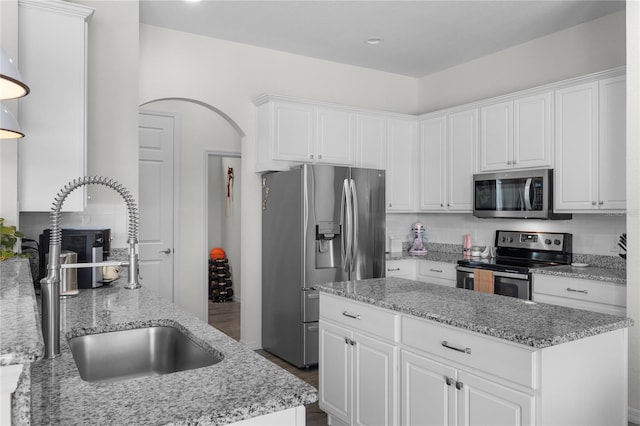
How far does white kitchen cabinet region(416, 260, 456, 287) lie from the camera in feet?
14.4

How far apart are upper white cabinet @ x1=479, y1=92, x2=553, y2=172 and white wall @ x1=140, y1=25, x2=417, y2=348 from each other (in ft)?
4.55

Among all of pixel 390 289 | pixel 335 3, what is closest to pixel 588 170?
pixel 390 289

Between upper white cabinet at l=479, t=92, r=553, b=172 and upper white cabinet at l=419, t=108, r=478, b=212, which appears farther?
upper white cabinet at l=419, t=108, r=478, b=212

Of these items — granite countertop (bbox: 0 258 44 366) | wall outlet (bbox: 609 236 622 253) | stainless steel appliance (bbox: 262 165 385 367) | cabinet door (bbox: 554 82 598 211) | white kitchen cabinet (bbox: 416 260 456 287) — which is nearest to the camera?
granite countertop (bbox: 0 258 44 366)

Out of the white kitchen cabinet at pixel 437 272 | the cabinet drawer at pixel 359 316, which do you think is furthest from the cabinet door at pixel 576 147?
the cabinet drawer at pixel 359 316

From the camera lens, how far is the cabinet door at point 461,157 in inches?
179

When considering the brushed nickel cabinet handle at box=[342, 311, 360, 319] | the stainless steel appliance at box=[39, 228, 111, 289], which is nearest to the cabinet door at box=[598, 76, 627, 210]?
the brushed nickel cabinet handle at box=[342, 311, 360, 319]

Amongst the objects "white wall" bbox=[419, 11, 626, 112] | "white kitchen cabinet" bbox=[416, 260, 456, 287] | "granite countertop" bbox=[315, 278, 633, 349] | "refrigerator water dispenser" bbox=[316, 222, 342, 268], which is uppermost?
"white wall" bbox=[419, 11, 626, 112]

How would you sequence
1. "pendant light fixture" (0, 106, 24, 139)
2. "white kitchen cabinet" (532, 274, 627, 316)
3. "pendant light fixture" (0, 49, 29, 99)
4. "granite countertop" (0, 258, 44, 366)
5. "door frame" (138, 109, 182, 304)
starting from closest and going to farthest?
1. "granite countertop" (0, 258, 44, 366)
2. "pendant light fixture" (0, 49, 29, 99)
3. "pendant light fixture" (0, 106, 24, 139)
4. "white kitchen cabinet" (532, 274, 627, 316)
5. "door frame" (138, 109, 182, 304)

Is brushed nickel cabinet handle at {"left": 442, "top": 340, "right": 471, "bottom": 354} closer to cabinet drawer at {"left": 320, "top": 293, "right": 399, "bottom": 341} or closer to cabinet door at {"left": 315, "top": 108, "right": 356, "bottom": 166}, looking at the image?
cabinet drawer at {"left": 320, "top": 293, "right": 399, "bottom": 341}

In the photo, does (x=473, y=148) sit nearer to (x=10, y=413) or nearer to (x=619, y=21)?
(x=619, y=21)

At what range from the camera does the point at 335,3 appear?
11.8ft

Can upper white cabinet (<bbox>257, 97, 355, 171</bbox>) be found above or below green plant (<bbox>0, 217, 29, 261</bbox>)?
above

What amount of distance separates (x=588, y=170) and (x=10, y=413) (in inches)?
153
